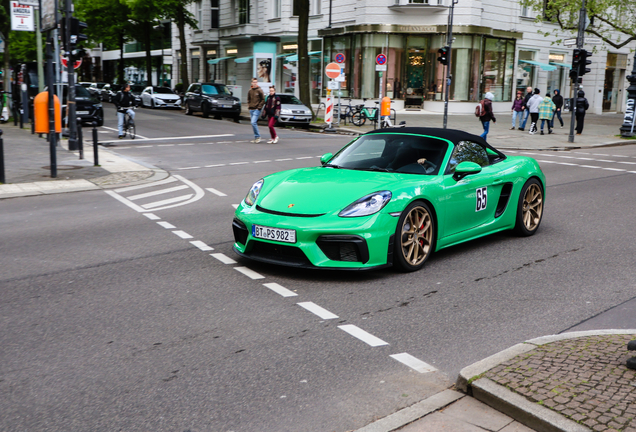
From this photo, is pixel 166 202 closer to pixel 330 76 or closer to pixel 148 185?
pixel 148 185

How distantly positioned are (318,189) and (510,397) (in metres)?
3.29

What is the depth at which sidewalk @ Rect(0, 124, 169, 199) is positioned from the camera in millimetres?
12141

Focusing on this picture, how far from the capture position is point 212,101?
112 feet

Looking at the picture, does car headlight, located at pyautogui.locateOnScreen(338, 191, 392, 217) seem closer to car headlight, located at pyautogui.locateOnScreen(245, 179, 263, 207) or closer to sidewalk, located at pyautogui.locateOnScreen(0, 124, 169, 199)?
car headlight, located at pyautogui.locateOnScreen(245, 179, 263, 207)

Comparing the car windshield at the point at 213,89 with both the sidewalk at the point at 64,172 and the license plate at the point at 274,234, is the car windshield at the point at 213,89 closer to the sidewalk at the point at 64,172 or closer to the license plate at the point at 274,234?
the sidewalk at the point at 64,172

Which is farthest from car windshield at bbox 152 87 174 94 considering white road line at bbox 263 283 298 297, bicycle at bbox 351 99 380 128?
white road line at bbox 263 283 298 297

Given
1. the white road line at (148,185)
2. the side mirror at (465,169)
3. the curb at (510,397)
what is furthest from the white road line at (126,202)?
the curb at (510,397)

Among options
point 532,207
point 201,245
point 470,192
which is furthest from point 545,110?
point 201,245

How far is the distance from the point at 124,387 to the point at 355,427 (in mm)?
1398

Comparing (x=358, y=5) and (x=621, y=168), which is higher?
(x=358, y=5)

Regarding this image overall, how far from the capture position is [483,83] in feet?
132

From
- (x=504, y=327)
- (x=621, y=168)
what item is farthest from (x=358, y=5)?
(x=504, y=327)

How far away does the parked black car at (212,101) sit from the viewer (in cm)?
3403

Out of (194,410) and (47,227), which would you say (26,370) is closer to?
(194,410)
